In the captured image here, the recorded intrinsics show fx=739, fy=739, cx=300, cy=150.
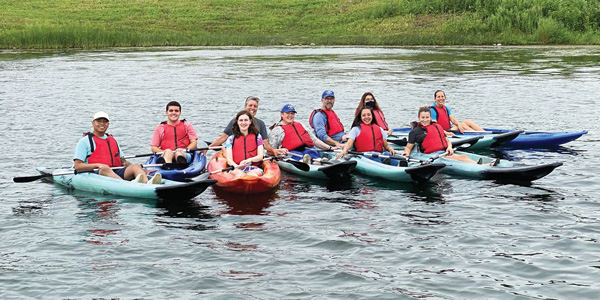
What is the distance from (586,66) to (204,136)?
20.6 metres

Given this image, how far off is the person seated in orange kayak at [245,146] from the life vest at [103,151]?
5.37ft

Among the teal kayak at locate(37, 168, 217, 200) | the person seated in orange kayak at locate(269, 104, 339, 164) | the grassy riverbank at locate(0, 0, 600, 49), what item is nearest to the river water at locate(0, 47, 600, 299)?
the teal kayak at locate(37, 168, 217, 200)

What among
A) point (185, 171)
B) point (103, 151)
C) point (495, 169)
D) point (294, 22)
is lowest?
point (495, 169)

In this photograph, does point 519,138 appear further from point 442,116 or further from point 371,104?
point 371,104

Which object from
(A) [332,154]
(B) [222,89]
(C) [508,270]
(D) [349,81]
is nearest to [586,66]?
(D) [349,81]

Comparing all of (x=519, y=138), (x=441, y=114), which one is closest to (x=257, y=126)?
(x=441, y=114)

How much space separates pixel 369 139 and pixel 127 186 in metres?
4.09

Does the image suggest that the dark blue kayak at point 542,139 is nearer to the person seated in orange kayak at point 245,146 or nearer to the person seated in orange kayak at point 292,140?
the person seated in orange kayak at point 292,140

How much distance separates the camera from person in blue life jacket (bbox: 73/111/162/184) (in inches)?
410

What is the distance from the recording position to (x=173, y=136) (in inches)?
459

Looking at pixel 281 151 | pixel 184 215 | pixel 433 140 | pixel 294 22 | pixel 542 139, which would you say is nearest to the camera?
pixel 184 215

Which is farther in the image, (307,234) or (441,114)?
(441,114)

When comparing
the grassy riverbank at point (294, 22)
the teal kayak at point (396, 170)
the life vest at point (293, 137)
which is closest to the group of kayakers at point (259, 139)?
the life vest at point (293, 137)

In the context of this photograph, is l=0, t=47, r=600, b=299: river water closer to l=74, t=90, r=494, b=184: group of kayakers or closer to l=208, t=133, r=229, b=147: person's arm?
l=74, t=90, r=494, b=184: group of kayakers
